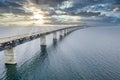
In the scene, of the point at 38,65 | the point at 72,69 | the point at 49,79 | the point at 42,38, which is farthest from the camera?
the point at 42,38

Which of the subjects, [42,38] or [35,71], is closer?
[35,71]

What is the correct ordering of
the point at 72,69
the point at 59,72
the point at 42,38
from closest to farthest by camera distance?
the point at 59,72
the point at 72,69
the point at 42,38

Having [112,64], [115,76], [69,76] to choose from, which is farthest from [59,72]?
[112,64]

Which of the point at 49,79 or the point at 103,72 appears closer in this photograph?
the point at 49,79

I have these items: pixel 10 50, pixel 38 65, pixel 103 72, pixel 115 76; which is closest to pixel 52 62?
pixel 38 65

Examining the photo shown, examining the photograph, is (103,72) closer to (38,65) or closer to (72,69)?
(72,69)

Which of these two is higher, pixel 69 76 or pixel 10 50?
pixel 10 50

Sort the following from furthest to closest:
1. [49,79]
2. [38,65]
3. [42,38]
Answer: [42,38], [38,65], [49,79]

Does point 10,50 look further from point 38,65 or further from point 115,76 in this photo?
point 115,76

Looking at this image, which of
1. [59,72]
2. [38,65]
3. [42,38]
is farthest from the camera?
[42,38]
